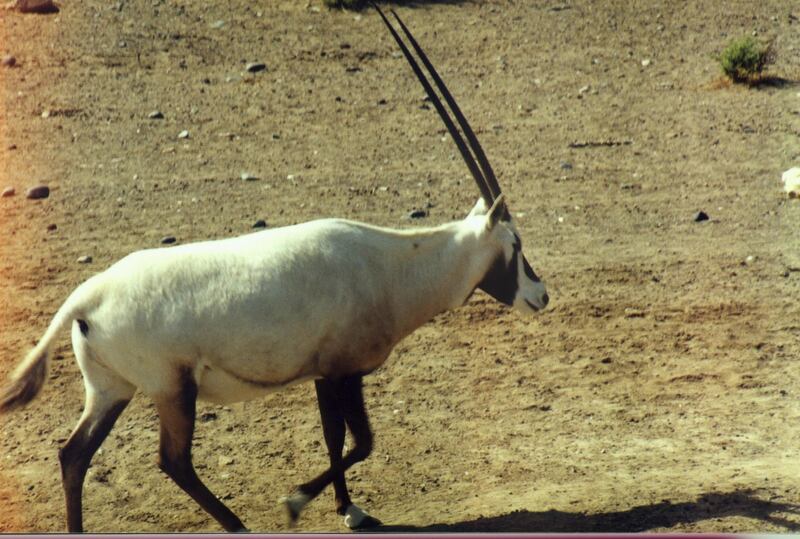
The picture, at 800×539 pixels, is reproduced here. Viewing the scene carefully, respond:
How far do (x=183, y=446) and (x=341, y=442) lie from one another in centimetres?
82

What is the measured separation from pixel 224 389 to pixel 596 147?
6.85 m

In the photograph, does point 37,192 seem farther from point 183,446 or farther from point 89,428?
point 183,446

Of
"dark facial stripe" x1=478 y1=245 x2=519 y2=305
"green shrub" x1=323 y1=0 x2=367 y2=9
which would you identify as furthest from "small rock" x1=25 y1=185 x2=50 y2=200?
"dark facial stripe" x1=478 y1=245 x2=519 y2=305

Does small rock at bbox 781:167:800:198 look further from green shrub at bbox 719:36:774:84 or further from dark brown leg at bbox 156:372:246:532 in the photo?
dark brown leg at bbox 156:372:246:532

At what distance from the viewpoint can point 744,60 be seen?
1327cm

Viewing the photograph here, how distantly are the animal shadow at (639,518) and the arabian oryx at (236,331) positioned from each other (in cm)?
53

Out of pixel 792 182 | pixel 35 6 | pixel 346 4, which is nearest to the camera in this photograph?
pixel 792 182

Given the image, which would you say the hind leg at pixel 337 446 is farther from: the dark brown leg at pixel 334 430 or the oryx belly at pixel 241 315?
the oryx belly at pixel 241 315

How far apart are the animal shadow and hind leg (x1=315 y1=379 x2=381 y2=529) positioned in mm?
104

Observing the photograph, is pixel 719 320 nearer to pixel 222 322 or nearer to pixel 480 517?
pixel 480 517

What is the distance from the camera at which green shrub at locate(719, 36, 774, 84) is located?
1316 cm

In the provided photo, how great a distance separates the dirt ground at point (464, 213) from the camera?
22.6ft

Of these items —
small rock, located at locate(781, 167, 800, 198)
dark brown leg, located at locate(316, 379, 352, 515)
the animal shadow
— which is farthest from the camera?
small rock, located at locate(781, 167, 800, 198)

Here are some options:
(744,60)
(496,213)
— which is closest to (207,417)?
(496,213)
